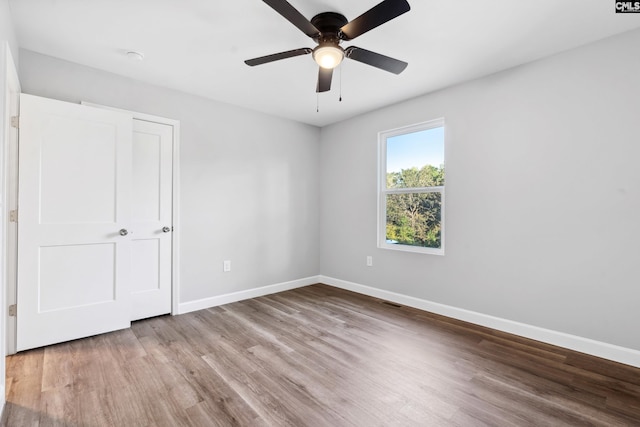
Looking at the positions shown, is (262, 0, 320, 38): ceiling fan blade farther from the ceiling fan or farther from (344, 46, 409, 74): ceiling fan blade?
(344, 46, 409, 74): ceiling fan blade

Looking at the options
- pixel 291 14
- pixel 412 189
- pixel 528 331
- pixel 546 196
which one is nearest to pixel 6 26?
pixel 291 14

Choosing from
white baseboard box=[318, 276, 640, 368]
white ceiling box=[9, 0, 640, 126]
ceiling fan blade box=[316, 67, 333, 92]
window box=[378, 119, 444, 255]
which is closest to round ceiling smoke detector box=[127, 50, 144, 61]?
white ceiling box=[9, 0, 640, 126]

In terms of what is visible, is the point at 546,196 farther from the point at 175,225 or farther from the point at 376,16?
the point at 175,225

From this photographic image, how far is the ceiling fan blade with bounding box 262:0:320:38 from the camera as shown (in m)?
1.65

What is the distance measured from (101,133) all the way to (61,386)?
2085 millimetres

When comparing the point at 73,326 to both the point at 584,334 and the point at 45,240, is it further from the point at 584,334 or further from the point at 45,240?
the point at 584,334

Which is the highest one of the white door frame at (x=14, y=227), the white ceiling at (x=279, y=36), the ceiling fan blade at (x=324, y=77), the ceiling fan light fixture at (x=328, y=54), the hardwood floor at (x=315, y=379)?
the white ceiling at (x=279, y=36)

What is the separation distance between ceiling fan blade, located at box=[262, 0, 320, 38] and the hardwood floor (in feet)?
7.54

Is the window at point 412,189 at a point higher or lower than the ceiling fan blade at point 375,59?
lower

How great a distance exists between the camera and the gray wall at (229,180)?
2.95 m

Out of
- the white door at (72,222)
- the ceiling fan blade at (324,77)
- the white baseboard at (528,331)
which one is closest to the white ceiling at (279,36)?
the ceiling fan blade at (324,77)

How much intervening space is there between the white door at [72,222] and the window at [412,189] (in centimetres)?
295

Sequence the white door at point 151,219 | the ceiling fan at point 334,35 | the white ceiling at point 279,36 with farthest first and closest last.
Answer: the white door at point 151,219
the white ceiling at point 279,36
the ceiling fan at point 334,35

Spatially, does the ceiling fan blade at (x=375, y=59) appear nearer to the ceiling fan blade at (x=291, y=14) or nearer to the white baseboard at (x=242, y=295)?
the ceiling fan blade at (x=291, y=14)
